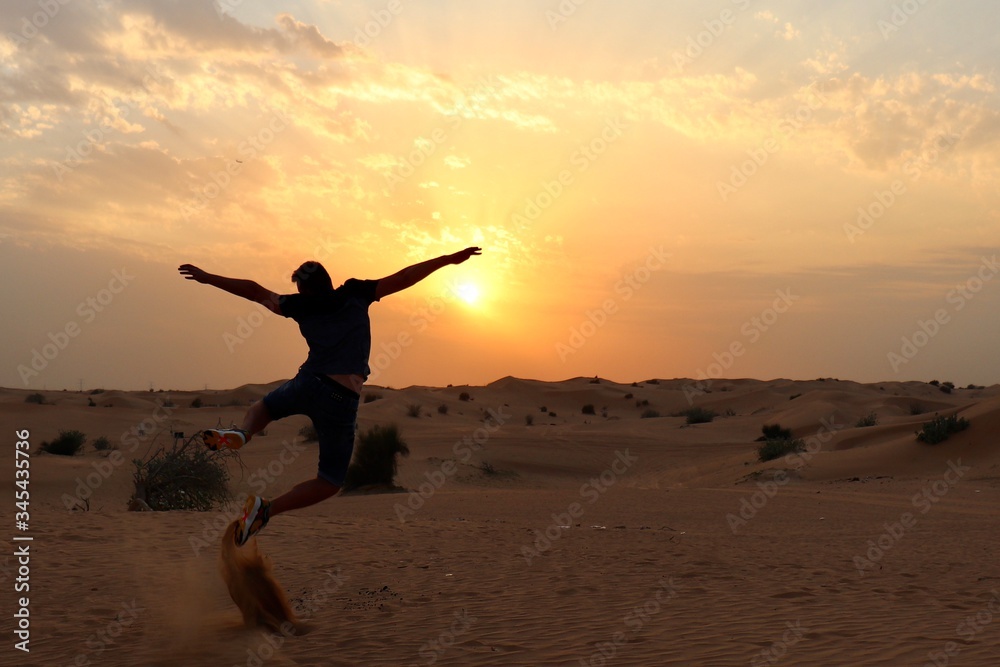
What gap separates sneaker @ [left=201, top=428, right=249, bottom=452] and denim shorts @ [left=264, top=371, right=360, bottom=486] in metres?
0.33

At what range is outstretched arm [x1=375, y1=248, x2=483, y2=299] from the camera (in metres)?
6.53

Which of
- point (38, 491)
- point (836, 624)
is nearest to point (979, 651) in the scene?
point (836, 624)

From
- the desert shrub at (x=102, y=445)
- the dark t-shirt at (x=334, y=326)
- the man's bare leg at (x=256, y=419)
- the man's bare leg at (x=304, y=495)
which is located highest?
the dark t-shirt at (x=334, y=326)

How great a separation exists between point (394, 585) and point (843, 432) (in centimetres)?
2747

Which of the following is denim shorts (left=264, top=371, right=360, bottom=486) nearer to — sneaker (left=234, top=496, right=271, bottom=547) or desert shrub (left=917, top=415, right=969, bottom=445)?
sneaker (left=234, top=496, right=271, bottom=547)

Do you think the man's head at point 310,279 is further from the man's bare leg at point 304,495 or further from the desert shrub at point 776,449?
the desert shrub at point 776,449

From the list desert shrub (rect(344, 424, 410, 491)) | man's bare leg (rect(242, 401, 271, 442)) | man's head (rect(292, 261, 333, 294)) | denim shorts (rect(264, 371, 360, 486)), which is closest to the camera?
man's bare leg (rect(242, 401, 271, 442))

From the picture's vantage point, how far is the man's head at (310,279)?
21.8 ft

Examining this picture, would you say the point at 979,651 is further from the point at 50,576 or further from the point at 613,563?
the point at 50,576

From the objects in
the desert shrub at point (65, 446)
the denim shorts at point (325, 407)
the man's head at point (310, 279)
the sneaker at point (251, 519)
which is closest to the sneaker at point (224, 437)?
the denim shorts at point (325, 407)

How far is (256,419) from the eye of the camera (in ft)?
21.3

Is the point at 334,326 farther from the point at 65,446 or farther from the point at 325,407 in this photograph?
the point at 65,446

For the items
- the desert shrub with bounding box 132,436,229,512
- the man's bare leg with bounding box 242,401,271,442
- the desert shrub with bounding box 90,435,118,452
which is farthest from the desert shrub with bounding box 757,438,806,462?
the man's bare leg with bounding box 242,401,271,442

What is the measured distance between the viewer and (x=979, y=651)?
21.2 ft
